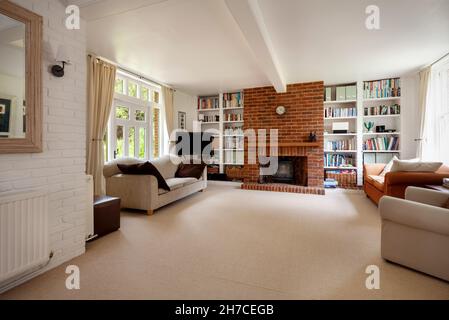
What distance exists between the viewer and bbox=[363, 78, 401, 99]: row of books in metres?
4.70

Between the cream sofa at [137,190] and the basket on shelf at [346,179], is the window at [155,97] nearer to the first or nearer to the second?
the cream sofa at [137,190]

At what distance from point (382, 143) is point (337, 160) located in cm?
98

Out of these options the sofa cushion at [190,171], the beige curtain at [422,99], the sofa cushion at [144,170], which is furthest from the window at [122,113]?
the beige curtain at [422,99]

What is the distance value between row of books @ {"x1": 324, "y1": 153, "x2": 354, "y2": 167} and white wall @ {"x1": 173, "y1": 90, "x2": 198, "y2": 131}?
376 cm

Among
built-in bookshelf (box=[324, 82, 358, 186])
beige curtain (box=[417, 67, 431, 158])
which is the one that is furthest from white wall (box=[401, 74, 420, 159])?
built-in bookshelf (box=[324, 82, 358, 186])

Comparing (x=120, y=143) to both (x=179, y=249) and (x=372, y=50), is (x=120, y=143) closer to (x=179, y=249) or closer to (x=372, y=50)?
(x=179, y=249)

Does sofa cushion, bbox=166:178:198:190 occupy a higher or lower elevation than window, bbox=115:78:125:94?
lower

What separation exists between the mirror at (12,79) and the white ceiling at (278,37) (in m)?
0.61

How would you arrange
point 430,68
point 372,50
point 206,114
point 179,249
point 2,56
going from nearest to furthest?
point 2,56, point 179,249, point 372,50, point 430,68, point 206,114

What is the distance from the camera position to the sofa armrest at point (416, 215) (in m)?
1.57

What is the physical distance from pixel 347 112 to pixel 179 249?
4.85 meters

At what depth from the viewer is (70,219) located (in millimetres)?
1950

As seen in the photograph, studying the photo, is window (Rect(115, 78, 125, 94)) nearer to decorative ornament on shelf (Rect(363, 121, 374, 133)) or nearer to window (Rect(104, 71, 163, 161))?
window (Rect(104, 71, 163, 161))
